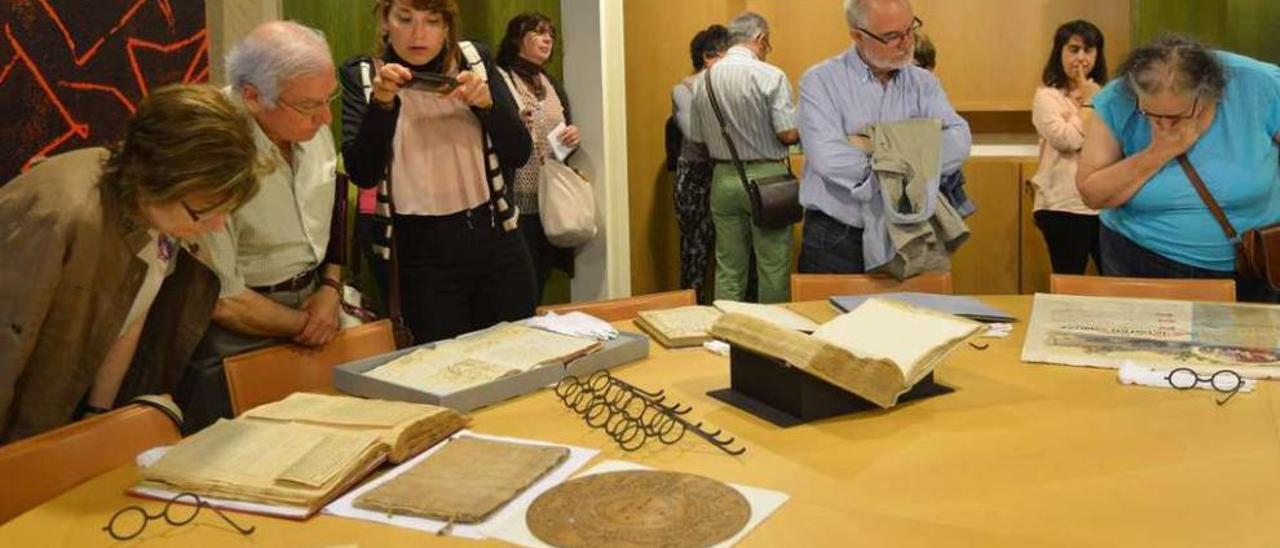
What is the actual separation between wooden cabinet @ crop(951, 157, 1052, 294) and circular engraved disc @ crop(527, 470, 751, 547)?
453 cm

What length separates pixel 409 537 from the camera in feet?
4.75

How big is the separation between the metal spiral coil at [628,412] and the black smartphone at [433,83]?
3.62ft

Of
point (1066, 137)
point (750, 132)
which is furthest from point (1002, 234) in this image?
point (750, 132)

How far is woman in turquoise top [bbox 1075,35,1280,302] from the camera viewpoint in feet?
9.70

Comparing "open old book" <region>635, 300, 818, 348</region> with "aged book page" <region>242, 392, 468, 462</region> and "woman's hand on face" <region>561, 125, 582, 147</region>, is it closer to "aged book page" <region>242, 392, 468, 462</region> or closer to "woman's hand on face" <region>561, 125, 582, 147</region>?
"aged book page" <region>242, 392, 468, 462</region>

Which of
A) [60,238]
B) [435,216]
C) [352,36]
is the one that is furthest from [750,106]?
[60,238]

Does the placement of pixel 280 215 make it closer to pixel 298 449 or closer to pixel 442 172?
pixel 442 172

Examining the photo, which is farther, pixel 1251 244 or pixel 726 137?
pixel 726 137

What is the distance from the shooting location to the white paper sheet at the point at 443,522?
1.47m

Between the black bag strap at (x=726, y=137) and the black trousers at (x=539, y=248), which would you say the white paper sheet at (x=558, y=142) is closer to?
the black trousers at (x=539, y=248)

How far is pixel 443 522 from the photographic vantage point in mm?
1482

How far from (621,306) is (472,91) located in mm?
679

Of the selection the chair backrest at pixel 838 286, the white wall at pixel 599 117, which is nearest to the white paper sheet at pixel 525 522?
the chair backrest at pixel 838 286

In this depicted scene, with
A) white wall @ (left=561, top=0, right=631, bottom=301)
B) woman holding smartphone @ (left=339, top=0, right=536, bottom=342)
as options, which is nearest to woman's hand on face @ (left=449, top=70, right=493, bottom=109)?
woman holding smartphone @ (left=339, top=0, right=536, bottom=342)
